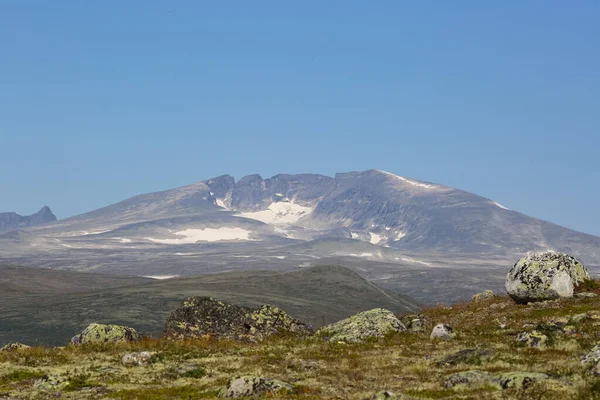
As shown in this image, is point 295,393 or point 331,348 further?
point 331,348

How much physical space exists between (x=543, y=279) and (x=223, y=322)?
1843cm

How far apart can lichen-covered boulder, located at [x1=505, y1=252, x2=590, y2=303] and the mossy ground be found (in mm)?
5134

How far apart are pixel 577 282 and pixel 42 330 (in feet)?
324

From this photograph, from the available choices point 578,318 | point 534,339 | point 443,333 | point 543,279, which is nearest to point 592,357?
point 534,339

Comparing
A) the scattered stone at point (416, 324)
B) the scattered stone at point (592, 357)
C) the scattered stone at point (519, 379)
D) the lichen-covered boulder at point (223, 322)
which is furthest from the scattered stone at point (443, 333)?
the scattered stone at point (519, 379)

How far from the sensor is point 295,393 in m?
19.7

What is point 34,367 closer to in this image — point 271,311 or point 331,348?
point 331,348

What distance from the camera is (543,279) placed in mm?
41188

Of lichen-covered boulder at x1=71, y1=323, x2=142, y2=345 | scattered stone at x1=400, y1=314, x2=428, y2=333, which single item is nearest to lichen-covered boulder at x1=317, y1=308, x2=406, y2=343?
scattered stone at x1=400, y1=314, x2=428, y2=333

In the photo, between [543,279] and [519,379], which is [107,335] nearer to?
[519,379]

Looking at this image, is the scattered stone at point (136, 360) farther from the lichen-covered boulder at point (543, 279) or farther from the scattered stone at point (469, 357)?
the lichen-covered boulder at point (543, 279)

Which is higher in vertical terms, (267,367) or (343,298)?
(267,367)

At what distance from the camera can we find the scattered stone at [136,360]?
26.3 meters

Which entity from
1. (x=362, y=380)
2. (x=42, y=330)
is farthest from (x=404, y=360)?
(x=42, y=330)
